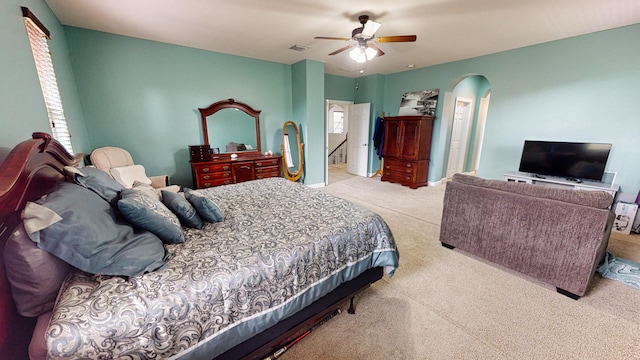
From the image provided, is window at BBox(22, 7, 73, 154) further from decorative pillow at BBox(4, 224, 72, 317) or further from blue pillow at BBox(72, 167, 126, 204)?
decorative pillow at BBox(4, 224, 72, 317)

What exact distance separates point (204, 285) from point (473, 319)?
1.87 metres

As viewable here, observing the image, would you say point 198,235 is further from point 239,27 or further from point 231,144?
point 231,144

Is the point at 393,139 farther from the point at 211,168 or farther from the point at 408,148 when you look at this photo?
the point at 211,168

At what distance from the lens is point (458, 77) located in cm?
477

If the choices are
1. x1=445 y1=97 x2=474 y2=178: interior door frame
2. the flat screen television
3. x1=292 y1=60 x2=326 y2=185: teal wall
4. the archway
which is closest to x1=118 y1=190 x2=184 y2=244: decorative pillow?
x1=292 y1=60 x2=326 y2=185: teal wall

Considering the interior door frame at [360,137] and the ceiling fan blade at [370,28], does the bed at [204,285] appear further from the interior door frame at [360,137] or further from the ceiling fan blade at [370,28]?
the interior door frame at [360,137]

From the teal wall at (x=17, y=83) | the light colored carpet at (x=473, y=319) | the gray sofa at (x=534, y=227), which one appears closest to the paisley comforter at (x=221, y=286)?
the light colored carpet at (x=473, y=319)

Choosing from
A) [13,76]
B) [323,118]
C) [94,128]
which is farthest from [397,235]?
[94,128]

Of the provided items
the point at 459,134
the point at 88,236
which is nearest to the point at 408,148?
the point at 459,134

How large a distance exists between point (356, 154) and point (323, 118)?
2051 mm

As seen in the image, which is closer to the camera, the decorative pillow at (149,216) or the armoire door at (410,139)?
the decorative pillow at (149,216)

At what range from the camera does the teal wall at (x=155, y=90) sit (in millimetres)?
3219

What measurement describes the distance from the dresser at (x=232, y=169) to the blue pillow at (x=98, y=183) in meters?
2.37

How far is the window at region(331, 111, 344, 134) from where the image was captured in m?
8.34
